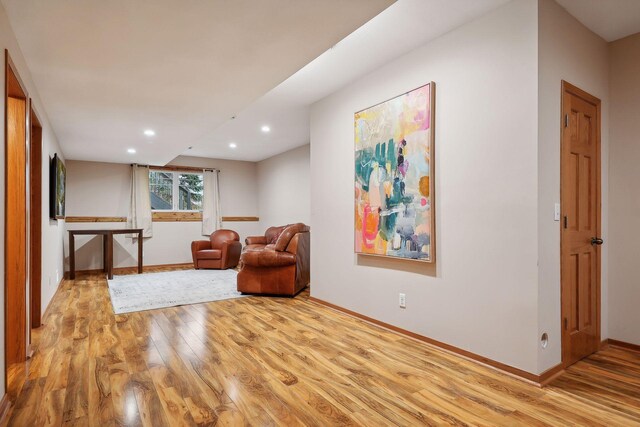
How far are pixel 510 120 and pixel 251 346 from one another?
250 cm

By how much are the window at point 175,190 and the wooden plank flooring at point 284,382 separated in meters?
4.88

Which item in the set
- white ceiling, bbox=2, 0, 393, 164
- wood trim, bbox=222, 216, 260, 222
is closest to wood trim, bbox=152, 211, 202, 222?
wood trim, bbox=222, 216, 260, 222

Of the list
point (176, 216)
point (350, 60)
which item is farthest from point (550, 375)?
point (176, 216)

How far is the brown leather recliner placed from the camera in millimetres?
4641

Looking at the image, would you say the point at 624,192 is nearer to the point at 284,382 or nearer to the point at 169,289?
the point at 284,382

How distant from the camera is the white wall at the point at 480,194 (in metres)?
2.23

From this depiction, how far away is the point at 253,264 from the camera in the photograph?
15.4 ft

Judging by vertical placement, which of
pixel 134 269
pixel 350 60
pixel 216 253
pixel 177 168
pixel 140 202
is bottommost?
pixel 134 269

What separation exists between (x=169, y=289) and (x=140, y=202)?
3087mm

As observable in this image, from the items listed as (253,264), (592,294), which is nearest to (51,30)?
(253,264)

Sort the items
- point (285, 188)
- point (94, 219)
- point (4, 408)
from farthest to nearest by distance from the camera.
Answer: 1. point (285, 188)
2. point (94, 219)
3. point (4, 408)

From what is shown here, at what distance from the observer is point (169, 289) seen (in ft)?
16.8

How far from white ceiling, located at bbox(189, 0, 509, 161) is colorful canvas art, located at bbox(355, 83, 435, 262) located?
15.5 inches

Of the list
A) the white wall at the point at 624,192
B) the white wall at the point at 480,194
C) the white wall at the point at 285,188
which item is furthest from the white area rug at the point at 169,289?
the white wall at the point at 624,192
